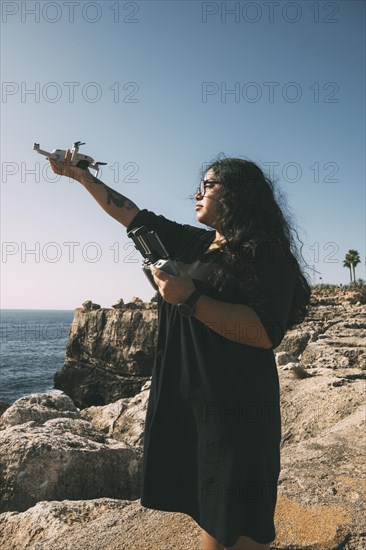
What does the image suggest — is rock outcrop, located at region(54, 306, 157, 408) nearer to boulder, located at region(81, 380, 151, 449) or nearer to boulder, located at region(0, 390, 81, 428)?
boulder, located at region(81, 380, 151, 449)

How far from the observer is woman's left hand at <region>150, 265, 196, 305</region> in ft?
5.86

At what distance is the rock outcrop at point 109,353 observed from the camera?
3378 cm

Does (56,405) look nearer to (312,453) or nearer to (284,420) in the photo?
(284,420)

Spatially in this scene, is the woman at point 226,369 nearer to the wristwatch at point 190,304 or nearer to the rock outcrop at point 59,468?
the wristwatch at point 190,304

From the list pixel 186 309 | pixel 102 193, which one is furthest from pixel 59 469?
pixel 186 309

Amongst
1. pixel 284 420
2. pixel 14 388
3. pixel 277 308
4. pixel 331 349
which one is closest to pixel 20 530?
pixel 277 308

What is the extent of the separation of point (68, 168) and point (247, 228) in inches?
50.7

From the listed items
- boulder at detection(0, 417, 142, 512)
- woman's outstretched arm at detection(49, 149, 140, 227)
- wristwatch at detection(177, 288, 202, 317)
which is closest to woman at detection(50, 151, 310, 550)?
wristwatch at detection(177, 288, 202, 317)

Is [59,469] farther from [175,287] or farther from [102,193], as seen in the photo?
[175,287]

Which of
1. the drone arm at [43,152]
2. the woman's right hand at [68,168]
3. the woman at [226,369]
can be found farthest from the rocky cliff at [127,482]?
the drone arm at [43,152]

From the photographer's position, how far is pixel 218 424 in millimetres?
1819

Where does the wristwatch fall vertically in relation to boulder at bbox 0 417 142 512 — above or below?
above

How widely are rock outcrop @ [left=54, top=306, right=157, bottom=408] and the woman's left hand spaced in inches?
1222

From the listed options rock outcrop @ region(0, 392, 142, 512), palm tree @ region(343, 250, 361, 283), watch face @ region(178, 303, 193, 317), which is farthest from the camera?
palm tree @ region(343, 250, 361, 283)
